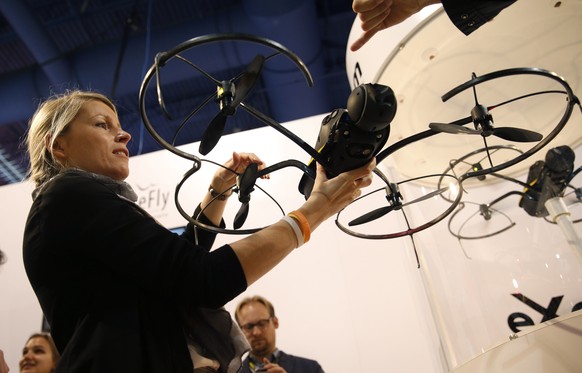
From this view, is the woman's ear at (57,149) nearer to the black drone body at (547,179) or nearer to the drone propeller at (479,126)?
the drone propeller at (479,126)

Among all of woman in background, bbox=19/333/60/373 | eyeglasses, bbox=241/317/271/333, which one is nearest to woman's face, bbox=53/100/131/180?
eyeglasses, bbox=241/317/271/333

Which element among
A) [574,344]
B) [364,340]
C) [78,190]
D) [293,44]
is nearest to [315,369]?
[364,340]

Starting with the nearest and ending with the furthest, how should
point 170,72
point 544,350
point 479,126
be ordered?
1. point 479,126
2. point 544,350
3. point 170,72

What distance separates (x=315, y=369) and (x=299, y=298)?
0.36m

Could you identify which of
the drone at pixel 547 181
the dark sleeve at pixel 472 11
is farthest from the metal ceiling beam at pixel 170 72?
the dark sleeve at pixel 472 11

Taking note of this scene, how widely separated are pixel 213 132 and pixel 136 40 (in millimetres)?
3350

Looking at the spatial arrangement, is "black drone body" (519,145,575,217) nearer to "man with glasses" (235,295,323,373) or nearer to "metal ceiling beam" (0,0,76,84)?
"man with glasses" (235,295,323,373)

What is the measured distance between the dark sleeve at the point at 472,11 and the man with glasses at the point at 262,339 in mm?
1630

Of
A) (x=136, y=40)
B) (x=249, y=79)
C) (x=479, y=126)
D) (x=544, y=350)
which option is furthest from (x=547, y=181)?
(x=136, y=40)

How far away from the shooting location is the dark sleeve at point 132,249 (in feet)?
2.73

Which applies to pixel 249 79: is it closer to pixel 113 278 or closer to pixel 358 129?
pixel 358 129

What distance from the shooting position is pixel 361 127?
78cm

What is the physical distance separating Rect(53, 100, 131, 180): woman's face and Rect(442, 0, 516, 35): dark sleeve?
0.85 meters

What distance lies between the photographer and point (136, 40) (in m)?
3.77
